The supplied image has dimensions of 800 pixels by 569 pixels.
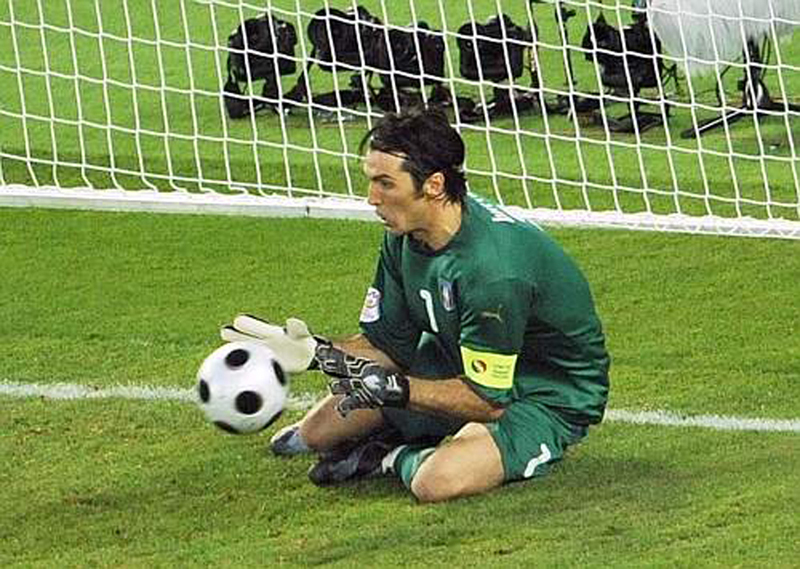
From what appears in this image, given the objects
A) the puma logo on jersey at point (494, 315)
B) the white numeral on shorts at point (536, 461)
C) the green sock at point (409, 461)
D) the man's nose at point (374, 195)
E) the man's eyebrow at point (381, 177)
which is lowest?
the white numeral on shorts at point (536, 461)

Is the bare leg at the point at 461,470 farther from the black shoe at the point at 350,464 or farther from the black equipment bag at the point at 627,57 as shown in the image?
the black equipment bag at the point at 627,57

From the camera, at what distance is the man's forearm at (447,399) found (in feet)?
22.9

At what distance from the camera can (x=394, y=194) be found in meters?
6.98

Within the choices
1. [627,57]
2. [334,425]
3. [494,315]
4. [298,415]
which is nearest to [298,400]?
[298,415]

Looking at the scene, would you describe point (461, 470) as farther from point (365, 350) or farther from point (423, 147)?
point (423, 147)

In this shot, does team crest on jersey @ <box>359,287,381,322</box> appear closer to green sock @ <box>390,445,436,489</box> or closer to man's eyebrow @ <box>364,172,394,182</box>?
green sock @ <box>390,445,436,489</box>

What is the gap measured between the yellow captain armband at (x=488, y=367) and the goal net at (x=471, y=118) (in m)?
2.78

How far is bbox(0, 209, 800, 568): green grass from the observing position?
6.65 metres

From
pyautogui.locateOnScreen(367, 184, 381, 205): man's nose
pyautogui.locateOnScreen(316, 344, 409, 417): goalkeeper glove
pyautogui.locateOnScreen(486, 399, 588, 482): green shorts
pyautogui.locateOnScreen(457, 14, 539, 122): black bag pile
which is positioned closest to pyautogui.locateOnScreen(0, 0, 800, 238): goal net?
pyautogui.locateOnScreen(457, 14, 539, 122): black bag pile

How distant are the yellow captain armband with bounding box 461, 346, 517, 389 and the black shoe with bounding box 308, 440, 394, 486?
0.57 meters

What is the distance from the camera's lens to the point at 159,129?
13961 millimetres

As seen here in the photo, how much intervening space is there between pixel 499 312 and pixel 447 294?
218mm

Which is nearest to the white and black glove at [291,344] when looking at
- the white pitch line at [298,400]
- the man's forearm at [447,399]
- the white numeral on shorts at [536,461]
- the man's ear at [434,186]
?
the man's forearm at [447,399]

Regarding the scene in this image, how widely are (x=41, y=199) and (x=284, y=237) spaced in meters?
1.73
